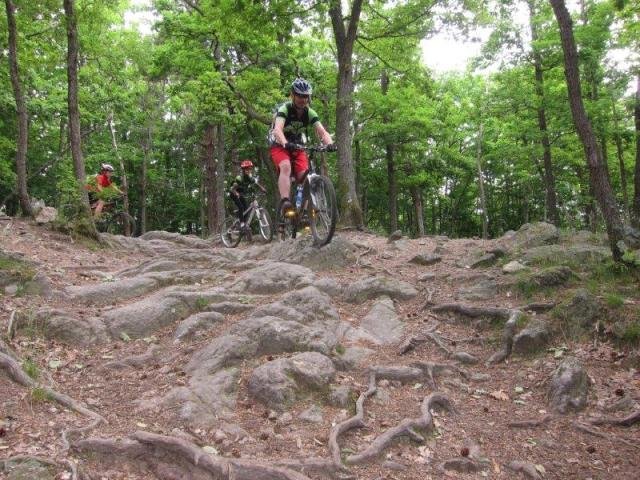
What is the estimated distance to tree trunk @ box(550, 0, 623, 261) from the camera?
6.86 m

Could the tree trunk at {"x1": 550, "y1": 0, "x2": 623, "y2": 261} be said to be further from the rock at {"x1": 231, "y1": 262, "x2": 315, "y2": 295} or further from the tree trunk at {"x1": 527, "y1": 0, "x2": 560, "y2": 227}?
the tree trunk at {"x1": 527, "y1": 0, "x2": 560, "y2": 227}

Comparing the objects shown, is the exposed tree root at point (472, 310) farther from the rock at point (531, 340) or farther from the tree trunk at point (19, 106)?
the tree trunk at point (19, 106)

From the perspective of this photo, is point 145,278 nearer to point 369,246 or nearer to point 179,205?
point 369,246

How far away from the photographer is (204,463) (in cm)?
381

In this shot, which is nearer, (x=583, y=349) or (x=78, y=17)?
(x=583, y=349)

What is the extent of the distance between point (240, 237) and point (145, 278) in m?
5.92

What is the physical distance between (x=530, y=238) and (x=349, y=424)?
6.70 m

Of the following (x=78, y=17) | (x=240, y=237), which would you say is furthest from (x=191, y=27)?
(x=240, y=237)

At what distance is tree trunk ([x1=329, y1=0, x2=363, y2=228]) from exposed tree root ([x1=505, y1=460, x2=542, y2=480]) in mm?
9428

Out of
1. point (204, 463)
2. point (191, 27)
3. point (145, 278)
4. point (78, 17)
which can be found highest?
point (191, 27)

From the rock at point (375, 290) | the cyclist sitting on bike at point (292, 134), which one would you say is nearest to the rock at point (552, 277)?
the rock at point (375, 290)

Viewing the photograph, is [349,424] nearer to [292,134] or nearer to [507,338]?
[507,338]

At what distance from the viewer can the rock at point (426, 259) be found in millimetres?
9719

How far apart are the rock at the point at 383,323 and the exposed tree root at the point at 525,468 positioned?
8.14 ft
